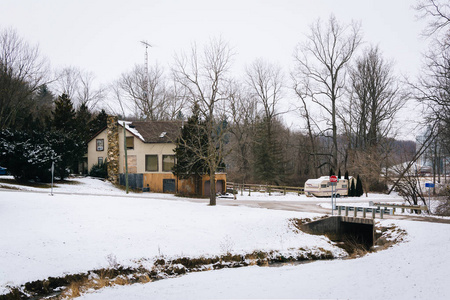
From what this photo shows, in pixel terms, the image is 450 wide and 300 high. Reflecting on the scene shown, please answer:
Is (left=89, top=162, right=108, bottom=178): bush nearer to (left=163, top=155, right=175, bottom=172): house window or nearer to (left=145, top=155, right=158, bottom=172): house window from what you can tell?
(left=145, top=155, right=158, bottom=172): house window

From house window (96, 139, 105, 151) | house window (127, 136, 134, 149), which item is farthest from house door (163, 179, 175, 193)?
house window (96, 139, 105, 151)

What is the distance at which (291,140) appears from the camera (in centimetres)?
7819

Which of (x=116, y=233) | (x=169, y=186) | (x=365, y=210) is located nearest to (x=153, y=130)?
(x=169, y=186)

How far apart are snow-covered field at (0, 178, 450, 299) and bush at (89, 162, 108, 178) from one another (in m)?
19.1

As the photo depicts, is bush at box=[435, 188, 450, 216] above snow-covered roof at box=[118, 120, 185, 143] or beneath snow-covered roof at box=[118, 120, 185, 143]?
beneath

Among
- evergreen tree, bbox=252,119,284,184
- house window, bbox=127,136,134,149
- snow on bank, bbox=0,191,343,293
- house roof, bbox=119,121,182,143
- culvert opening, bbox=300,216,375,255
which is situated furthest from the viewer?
evergreen tree, bbox=252,119,284,184

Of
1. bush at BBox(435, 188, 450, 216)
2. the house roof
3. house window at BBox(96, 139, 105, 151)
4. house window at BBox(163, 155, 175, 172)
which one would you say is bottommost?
bush at BBox(435, 188, 450, 216)

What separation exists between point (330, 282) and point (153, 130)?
33.9 m

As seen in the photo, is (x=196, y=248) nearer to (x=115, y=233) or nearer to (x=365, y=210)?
(x=115, y=233)

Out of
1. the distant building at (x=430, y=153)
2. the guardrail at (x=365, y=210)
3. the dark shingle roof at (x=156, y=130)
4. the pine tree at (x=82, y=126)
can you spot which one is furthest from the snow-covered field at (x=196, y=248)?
the pine tree at (x=82, y=126)

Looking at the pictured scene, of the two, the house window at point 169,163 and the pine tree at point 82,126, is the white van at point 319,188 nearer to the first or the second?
the house window at point 169,163

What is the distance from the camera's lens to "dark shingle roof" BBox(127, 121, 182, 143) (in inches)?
1622

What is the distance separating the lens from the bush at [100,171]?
44094 mm

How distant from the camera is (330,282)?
40.4 feet
